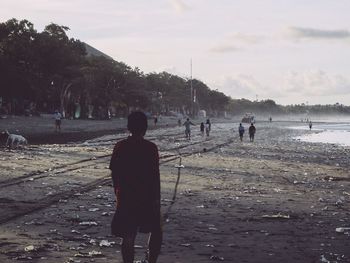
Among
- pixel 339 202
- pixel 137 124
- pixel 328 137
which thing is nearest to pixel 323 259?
pixel 137 124

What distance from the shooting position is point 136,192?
5.80 metres

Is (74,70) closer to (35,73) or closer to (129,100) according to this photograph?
(35,73)

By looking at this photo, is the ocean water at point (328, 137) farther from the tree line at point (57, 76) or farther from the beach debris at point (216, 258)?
the beach debris at point (216, 258)

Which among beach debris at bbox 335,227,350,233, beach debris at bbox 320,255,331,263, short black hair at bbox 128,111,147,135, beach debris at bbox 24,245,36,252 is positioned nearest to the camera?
short black hair at bbox 128,111,147,135

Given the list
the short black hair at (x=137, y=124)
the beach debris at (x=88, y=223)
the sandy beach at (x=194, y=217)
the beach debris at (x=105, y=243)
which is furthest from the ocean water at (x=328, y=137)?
the short black hair at (x=137, y=124)

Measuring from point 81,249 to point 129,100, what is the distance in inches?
3722

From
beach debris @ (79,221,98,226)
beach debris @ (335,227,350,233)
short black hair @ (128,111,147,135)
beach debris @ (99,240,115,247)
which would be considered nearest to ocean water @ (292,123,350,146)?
beach debris @ (335,227,350,233)

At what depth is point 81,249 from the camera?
24.9 ft

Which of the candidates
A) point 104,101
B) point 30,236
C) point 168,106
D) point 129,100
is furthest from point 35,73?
point 168,106

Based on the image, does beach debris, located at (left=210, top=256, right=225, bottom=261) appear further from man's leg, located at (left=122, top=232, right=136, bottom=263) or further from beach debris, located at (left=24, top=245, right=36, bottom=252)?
beach debris, located at (left=24, top=245, right=36, bottom=252)

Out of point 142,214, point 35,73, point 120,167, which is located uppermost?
point 35,73

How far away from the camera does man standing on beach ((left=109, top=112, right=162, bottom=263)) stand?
5.77 m

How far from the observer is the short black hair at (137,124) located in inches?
232

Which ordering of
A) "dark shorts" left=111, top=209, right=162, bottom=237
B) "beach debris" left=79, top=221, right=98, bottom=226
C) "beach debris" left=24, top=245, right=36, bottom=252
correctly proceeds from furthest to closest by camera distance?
1. "beach debris" left=79, top=221, right=98, bottom=226
2. "beach debris" left=24, top=245, right=36, bottom=252
3. "dark shorts" left=111, top=209, right=162, bottom=237
